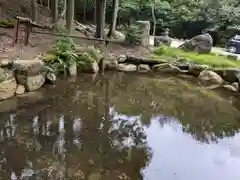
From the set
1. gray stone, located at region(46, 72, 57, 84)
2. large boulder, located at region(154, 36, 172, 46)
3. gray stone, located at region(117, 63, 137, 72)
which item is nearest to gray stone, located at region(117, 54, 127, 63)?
gray stone, located at region(117, 63, 137, 72)

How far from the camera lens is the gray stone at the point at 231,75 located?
9.26 m

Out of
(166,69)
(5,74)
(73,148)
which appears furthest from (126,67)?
(73,148)

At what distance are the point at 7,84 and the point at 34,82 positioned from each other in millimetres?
717

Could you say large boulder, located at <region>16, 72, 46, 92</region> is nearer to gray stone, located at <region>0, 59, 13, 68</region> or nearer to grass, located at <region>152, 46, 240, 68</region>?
gray stone, located at <region>0, 59, 13, 68</region>

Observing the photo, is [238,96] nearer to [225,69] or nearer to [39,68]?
[225,69]

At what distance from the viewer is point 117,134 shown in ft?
16.9

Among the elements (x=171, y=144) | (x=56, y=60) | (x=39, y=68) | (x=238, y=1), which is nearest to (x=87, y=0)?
(x=238, y=1)

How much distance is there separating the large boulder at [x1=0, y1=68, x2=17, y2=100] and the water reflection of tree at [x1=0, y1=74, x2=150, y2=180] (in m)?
0.67

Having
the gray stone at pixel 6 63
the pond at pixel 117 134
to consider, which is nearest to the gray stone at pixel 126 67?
the pond at pixel 117 134

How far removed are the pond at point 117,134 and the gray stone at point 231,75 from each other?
1.42m

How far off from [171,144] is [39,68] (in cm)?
340

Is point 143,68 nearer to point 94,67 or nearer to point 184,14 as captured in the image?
point 94,67

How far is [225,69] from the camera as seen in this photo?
9.56m

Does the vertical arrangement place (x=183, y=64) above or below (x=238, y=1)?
below
